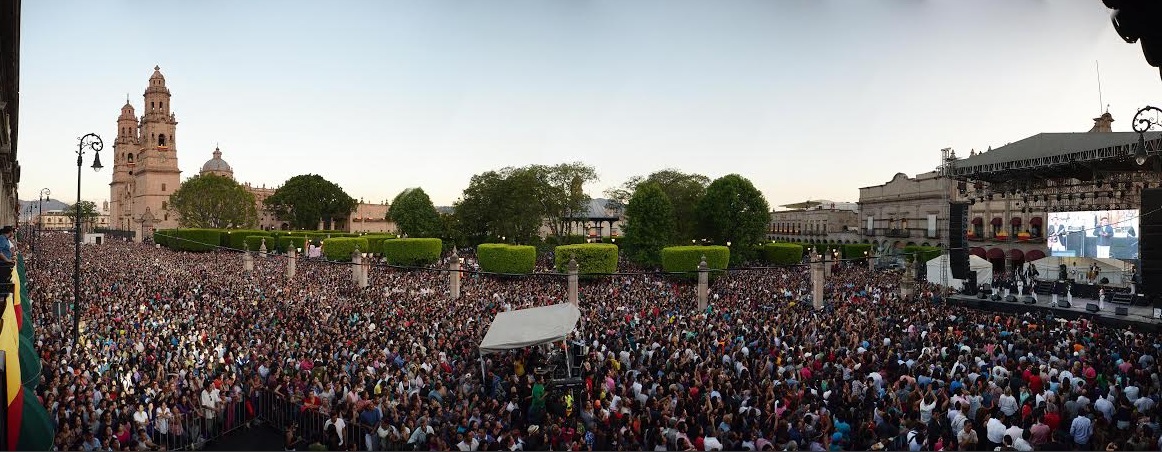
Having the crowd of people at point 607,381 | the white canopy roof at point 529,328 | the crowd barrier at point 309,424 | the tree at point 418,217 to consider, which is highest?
the tree at point 418,217

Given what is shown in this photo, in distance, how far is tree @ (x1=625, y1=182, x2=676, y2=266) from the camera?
50781mm

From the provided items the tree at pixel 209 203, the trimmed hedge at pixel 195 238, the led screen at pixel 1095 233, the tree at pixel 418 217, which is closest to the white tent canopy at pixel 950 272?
the led screen at pixel 1095 233

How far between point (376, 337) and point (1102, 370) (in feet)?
57.4

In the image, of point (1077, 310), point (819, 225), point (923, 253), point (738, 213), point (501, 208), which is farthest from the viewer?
point (819, 225)

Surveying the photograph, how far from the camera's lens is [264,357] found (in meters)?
15.8

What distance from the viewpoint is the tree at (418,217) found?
232 feet

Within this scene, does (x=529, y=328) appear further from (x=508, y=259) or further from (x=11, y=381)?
(x=508, y=259)

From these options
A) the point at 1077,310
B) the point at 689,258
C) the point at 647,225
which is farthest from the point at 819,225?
the point at 1077,310

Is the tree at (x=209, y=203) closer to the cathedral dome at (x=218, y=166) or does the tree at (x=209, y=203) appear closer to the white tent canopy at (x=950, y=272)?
the cathedral dome at (x=218, y=166)

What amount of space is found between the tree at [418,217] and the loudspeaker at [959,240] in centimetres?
5228

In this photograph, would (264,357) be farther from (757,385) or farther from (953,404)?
(953,404)

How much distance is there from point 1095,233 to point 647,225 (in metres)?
29.0

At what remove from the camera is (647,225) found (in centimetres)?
5106

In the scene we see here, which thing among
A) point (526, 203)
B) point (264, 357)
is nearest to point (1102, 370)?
point (264, 357)
